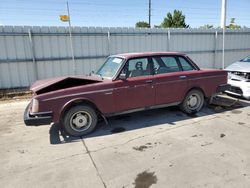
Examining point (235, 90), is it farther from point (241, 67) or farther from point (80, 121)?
point (80, 121)

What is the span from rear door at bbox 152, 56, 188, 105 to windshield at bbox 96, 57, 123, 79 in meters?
0.86

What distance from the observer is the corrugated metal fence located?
26.3 feet

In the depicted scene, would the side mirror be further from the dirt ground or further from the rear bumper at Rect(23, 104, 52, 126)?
the rear bumper at Rect(23, 104, 52, 126)

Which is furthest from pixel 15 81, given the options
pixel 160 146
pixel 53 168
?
pixel 160 146

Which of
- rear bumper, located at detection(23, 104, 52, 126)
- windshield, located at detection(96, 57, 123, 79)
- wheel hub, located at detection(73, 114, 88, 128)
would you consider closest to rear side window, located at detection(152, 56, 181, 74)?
windshield, located at detection(96, 57, 123, 79)

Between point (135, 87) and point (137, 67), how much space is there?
501 mm

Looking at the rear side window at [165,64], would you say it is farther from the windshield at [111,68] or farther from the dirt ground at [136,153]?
the dirt ground at [136,153]

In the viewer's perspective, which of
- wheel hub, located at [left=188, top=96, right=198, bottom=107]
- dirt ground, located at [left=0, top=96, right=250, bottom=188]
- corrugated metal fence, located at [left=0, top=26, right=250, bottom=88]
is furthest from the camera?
corrugated metal fence, located at [left=0, top=26, right=250, bottom=88]

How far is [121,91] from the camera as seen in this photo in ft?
14.5

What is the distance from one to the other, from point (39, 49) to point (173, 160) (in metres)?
7.19

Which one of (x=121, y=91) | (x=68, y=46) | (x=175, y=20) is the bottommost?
(x=121, y=91)

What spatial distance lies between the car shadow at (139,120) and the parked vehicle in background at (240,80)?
37 cm

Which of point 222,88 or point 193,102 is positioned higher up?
point 222,88

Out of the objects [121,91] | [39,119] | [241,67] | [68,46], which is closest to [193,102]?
[121,91]
